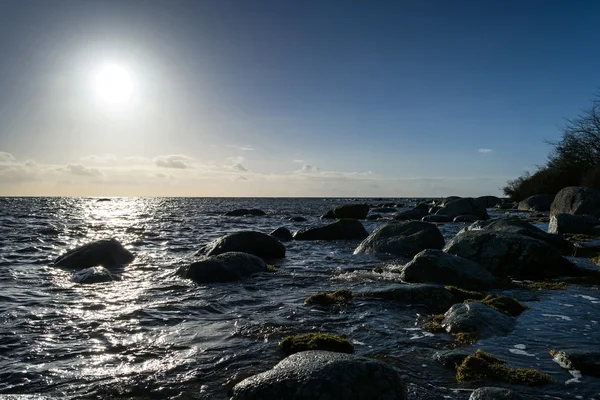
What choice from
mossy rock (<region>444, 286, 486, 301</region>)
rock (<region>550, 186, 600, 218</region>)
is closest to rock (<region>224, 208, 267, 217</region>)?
rock (<region>550, 186, 600, 218</region>)

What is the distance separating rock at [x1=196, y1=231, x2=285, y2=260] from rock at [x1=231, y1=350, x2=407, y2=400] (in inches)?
389

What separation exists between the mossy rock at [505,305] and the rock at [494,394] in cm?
363

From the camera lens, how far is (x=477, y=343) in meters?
6.03

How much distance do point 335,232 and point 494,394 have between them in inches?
666

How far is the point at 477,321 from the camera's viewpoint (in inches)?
263

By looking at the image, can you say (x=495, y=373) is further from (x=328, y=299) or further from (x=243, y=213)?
(x=243, y=213)

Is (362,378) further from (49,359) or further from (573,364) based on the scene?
(49,359)

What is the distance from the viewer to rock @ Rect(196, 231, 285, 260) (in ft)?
46.7

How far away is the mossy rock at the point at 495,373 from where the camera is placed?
189 inches

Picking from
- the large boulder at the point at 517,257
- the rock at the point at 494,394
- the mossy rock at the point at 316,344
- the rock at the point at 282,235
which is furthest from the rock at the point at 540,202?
the rock at the point at 494,394

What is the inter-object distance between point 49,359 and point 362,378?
429cm

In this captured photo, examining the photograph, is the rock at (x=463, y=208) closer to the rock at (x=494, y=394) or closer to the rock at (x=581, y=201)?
the rock at (x=581, y=201)

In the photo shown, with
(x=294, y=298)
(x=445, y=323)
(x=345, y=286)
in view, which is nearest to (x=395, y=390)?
(x=445, y=323)

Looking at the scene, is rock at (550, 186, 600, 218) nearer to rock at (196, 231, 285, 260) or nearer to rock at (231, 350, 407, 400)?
rock at (196, 231, 285, 260)
